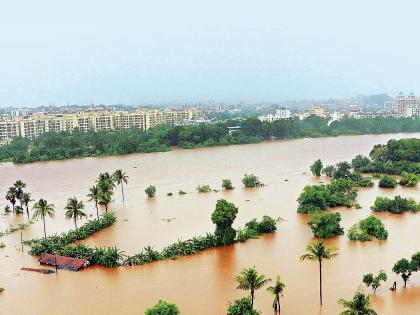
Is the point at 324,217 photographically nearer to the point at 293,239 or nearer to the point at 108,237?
the point at 293,239

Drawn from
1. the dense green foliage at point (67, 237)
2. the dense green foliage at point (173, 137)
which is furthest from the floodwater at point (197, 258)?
the dense green foliage at point (173, 137)

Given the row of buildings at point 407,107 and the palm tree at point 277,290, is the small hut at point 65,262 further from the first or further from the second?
the row of buildings at point 407,107

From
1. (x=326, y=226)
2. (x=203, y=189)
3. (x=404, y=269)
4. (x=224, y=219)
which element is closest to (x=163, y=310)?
(x=224, y=219)

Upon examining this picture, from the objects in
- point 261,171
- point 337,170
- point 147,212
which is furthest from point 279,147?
point 147,212

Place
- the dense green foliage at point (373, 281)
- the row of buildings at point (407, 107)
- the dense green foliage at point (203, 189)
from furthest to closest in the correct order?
the row of buildings at point (407, 107)
the dense green foliage at point (203, 189)
the dense green foliage at point (373, 281)

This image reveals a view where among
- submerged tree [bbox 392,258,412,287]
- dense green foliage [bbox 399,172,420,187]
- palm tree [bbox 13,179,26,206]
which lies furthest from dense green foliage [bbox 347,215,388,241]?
palm tree [bbox 13,179,26,206]

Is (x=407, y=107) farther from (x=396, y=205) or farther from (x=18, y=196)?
(x=18, y=196)
